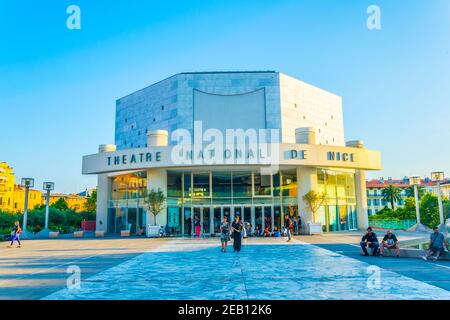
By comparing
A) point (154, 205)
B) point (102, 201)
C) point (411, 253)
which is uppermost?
point (102, 201)

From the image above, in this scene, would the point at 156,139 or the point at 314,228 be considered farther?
the point at 156,139

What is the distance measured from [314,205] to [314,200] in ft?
2.02

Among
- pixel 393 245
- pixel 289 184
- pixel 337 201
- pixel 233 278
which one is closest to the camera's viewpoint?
pixel 233 278

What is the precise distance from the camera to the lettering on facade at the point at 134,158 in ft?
88.9

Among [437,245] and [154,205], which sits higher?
[154,205]

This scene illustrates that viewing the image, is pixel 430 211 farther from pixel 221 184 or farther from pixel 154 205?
pixel 154 205

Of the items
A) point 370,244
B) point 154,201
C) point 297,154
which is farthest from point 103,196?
point 370,244

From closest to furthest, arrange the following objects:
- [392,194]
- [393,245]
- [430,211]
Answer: [393,245]
[430,211]
[392,194]

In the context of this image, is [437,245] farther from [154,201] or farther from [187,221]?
[187,221]

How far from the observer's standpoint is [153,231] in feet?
89.0

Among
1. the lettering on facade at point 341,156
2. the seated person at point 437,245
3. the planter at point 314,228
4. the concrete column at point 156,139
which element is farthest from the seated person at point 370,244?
the concrete column at point 156,139

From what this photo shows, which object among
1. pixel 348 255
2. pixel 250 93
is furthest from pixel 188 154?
pixel 348 255

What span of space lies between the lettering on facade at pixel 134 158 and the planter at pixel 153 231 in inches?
206
